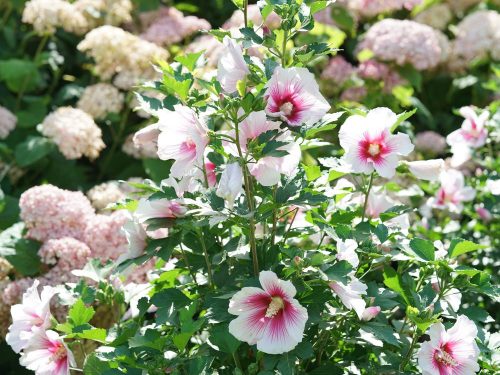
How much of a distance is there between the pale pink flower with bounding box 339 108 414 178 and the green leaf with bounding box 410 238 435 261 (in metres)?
0.13

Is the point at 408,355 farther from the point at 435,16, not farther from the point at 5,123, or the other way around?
the point at 435,16

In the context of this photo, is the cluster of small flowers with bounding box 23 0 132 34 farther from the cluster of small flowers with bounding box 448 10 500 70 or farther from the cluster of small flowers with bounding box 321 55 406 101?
the cluster of small flowers with bounding box 448 10 500 70

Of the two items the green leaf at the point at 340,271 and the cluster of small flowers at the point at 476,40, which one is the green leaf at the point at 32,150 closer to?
the green leaf at the point at 340,271

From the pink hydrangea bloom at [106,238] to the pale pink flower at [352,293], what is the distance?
90 cm

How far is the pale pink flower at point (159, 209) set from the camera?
133cm

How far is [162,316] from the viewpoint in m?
1.40

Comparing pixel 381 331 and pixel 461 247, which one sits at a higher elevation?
pixel 461 247

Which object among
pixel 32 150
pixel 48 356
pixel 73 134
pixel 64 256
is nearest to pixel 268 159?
pixel 48 356

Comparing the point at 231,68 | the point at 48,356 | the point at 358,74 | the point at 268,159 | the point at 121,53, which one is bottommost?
the point at 358,74

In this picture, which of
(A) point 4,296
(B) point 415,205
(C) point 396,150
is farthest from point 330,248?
(B) point 415,205

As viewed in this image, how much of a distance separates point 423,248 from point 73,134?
1388 mm

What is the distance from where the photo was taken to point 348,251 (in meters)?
1.35

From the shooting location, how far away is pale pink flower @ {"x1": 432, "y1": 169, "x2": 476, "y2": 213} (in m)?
2.25

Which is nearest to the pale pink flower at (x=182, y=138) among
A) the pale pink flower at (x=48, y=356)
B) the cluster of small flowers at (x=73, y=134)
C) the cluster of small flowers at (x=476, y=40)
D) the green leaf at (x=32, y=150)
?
the pale pink flower at (x=48, y=356)
